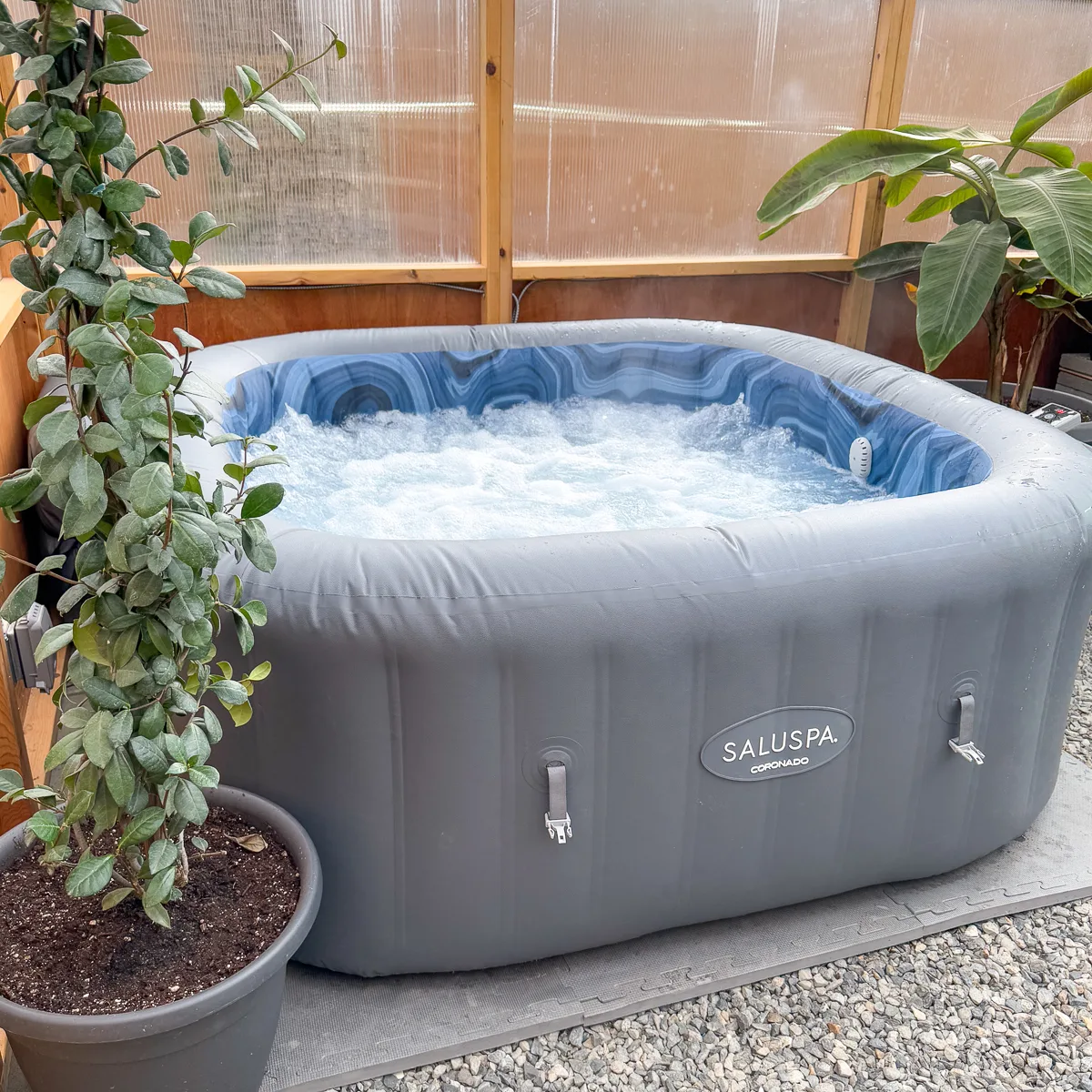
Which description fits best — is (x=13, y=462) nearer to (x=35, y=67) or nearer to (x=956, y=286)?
(x=35, y=67)

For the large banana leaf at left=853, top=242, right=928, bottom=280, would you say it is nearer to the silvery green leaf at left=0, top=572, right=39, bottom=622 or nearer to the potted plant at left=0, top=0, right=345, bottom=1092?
the potted plant at left=0, top=0, right=345, bottom=1092

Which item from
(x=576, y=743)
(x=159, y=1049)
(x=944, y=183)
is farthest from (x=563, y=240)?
(x=159, y=1049)

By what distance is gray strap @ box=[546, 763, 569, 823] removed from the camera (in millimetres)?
1298

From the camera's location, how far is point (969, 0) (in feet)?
11.4

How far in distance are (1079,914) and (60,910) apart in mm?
1572

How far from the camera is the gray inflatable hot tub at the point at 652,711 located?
125 centimetres

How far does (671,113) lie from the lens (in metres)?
3.29

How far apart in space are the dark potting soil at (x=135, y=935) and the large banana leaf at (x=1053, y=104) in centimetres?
267

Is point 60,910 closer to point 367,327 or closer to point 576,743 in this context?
point 576,743

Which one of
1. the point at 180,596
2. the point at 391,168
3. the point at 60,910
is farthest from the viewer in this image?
the point at 391,168

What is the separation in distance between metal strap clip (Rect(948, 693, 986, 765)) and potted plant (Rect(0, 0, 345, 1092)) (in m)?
1.01

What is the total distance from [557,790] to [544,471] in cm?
153

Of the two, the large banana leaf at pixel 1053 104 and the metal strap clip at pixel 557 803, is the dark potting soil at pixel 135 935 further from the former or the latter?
the large banana leaf at pixel 1053 104

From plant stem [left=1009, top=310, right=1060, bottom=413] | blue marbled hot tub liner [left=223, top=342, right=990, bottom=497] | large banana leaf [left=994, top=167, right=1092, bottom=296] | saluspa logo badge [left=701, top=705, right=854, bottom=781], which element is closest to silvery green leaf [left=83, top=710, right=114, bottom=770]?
saluspa logo badge [left=701, top=705, right=854, bottom=781]
